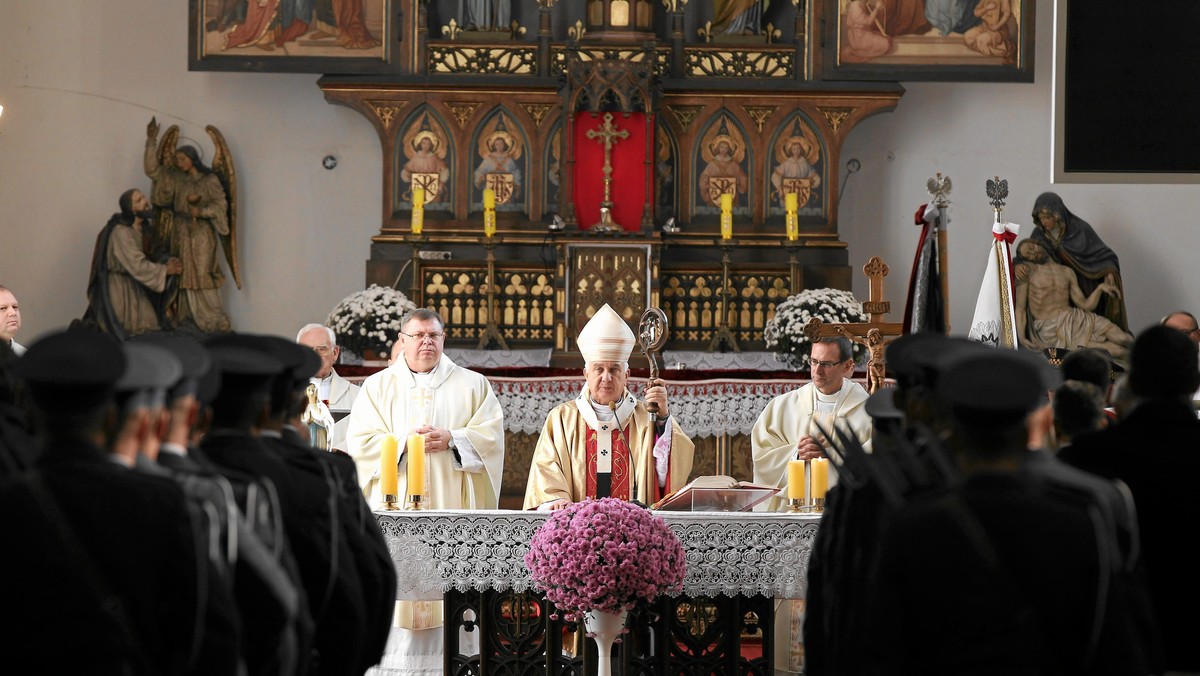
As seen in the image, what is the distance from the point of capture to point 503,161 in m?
13.4

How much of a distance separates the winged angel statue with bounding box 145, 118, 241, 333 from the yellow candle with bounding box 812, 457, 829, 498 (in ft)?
24.2

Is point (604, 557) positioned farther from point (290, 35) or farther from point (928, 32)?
point (928, 32)

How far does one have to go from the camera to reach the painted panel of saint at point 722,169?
1336 cm

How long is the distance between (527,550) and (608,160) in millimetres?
6426

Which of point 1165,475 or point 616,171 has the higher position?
point 616,171

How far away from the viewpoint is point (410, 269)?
13.2m

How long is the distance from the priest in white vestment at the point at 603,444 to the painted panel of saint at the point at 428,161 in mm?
5349

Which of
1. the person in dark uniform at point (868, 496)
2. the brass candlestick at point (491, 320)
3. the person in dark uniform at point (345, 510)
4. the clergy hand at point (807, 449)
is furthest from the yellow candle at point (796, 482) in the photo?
the brass candlestick at point (491, 320)

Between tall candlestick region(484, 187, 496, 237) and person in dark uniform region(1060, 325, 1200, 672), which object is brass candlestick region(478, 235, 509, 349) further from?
person in dark uniform region(1060, 325, 1200, 672)

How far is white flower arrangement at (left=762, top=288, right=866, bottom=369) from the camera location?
11836 millimetres

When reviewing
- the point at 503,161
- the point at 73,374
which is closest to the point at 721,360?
the point at 503,161

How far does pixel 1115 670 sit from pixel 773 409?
550 centimetres

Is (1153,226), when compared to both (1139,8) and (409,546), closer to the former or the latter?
(1139,8)

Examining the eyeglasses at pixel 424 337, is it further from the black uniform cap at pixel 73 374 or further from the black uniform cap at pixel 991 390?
the black uniform cap at pixel 991 390
